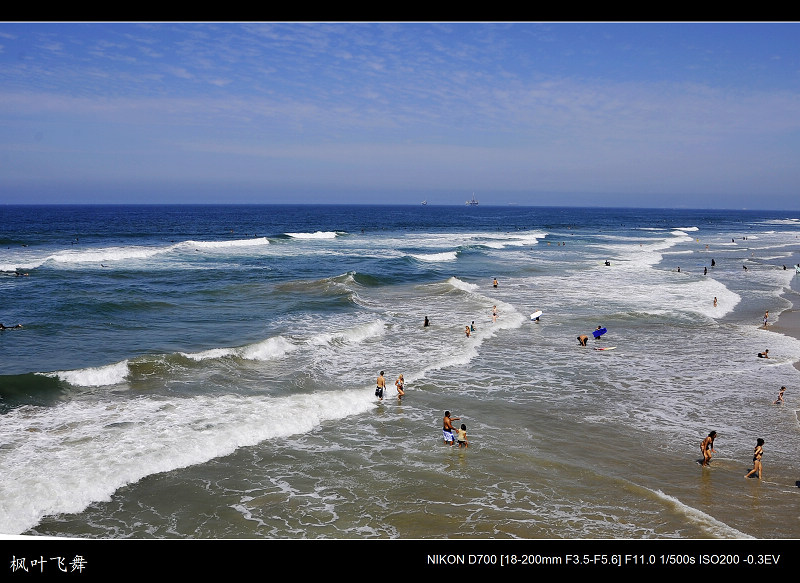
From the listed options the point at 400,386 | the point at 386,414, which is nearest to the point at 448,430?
the point at 386,414

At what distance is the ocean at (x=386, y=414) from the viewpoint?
1084 centimetres

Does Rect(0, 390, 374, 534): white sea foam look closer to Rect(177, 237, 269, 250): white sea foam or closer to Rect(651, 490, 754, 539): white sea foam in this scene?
Rect(651, 490, 754, 539): white sea foam

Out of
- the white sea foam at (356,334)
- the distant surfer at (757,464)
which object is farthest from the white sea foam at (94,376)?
the distant surfer at (757,464)

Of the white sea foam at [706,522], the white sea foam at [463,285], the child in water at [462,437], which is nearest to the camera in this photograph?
the white sea foam at [706,522]

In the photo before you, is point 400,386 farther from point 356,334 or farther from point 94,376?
point 94,376

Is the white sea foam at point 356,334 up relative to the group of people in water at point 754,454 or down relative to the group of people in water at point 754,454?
up

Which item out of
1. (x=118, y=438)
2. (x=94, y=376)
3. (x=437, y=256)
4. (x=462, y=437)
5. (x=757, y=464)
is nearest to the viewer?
(x=757, y=464)

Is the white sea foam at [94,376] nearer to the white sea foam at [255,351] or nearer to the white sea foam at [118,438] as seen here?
the white sea foam at [118,438]

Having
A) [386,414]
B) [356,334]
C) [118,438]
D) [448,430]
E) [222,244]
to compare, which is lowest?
[386,414]

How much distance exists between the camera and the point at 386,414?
16.7 metres

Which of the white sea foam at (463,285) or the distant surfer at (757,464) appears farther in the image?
the white sea foam at (463,285)
